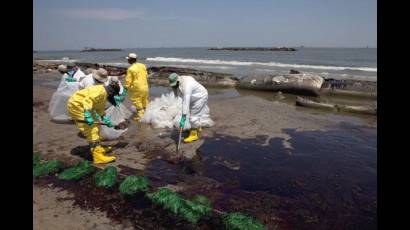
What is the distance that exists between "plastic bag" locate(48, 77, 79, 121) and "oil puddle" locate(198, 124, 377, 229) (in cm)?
364

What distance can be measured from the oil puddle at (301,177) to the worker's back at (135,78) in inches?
99.7

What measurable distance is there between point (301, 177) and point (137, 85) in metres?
4.68

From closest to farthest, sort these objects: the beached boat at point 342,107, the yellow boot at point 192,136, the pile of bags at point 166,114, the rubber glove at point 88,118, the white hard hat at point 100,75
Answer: the rubber glove at point 88,118, the white hard hat at point 100,75, the yellow boot at point 192,136, the pile of bags at point 166,114, the beached boat at point 342,107

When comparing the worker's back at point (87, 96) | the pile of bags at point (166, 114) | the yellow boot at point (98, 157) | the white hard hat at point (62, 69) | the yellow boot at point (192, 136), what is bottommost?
the yellow boot at point (98, 157)

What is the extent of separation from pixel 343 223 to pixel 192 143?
127 inches

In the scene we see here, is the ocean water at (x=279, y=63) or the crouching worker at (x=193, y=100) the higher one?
the ocean water at (x=279, y=63)

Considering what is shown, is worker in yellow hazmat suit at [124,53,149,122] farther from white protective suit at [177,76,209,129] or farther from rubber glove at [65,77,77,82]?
white protective suit at [177,76,209,129]

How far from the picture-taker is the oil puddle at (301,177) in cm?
336

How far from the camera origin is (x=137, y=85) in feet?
23.7

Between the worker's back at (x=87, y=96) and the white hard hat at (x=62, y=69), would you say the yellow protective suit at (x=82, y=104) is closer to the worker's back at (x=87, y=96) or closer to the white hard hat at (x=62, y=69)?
the worker's back at (x=87, y=96)

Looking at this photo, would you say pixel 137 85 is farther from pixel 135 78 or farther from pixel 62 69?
pixel 62 69

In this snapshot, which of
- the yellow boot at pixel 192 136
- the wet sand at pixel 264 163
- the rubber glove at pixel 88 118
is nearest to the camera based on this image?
the wet sand at pixel 264 163

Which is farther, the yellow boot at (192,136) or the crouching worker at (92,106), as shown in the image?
the yellow boot at (192,136)

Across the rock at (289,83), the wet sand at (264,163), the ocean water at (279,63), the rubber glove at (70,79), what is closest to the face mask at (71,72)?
the rubber glove at (70,79)
